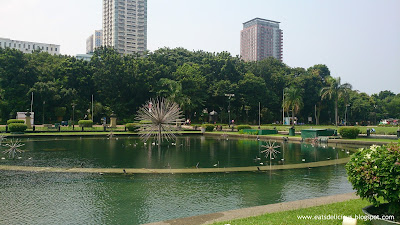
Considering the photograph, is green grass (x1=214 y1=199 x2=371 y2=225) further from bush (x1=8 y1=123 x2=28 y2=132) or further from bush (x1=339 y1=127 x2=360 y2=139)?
bush (x1=8 y1=123 x2=28 y2=132)

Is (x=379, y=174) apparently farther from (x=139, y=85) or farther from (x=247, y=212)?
(x=139, y=85)

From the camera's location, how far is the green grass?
714 centimetres

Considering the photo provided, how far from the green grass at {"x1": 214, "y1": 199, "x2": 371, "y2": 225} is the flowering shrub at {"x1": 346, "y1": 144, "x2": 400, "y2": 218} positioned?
77cm

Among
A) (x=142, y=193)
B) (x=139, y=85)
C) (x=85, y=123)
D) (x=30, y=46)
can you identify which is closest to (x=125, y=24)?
(x=30, y=46)

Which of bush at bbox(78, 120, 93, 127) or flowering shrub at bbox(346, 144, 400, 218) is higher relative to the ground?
bush at bbox(78, 120, 93, 127)

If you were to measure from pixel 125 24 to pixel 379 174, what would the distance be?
178316 mm

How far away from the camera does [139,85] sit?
66500mm

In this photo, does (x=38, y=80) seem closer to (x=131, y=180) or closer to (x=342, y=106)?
(x=131, y=180)

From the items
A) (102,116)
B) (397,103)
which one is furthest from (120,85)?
(397,103)

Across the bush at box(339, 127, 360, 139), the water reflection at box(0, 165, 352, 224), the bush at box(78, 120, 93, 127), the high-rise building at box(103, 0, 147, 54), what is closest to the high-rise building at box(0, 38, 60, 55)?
the high-rise building at box(103, 0, 147, 54)

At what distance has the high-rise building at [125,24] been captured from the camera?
170375 mm

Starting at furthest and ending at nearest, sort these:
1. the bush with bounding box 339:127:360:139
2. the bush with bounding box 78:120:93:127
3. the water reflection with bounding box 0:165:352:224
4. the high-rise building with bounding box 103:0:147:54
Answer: the high-rise building with bounding box 103:0:147:54 < the bush with bounding box 78:120:93:127 < the bush with bounding box 339:127:360:139 < the water reflection with bounding box 0:165:352:224

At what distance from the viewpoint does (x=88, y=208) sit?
32.8 feet

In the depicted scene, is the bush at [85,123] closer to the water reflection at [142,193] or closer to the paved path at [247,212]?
the water reflection at [142,193]
